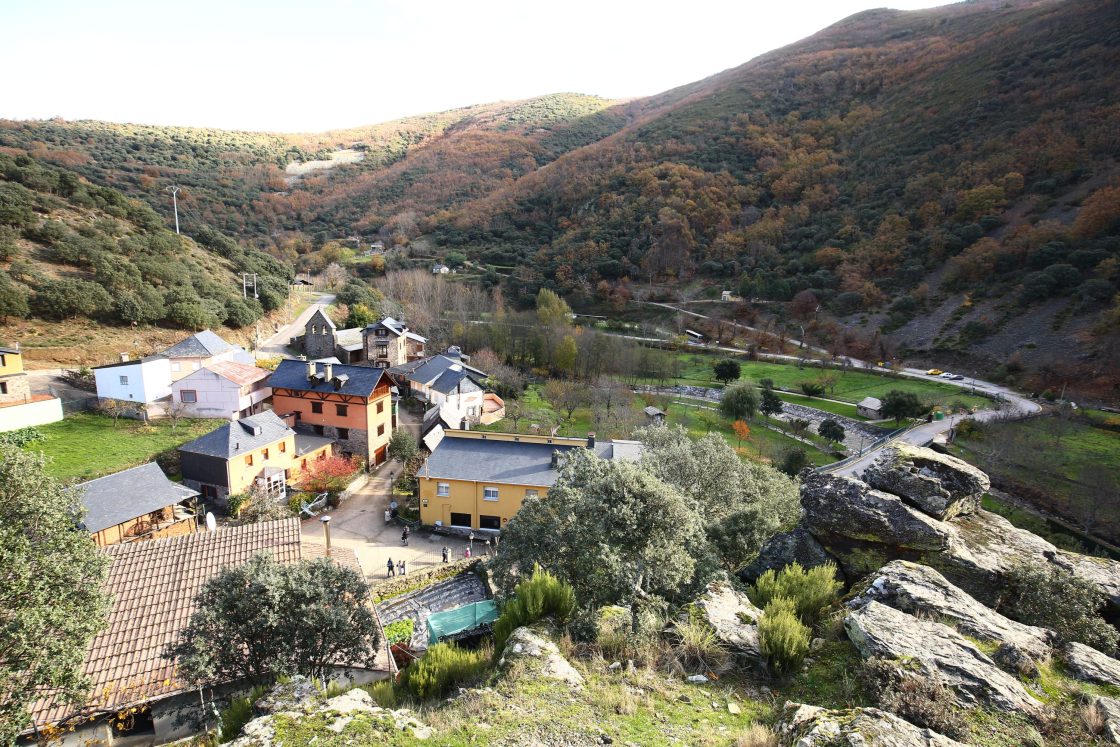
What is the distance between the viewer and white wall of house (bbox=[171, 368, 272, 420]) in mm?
32188

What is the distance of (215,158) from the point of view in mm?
109062

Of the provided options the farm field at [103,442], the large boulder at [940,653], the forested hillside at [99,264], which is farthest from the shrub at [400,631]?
the forested hillside at [99,264]

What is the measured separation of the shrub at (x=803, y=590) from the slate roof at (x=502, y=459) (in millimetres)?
17797

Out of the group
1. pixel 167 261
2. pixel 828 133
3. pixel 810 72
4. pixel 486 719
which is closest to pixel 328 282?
pixel 167 261

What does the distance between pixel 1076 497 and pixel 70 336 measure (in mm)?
67675

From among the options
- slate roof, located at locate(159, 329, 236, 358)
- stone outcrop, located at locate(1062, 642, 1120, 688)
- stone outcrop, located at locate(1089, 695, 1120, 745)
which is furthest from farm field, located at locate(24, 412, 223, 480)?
stone outcrop, located at locate(1062, 642, 1120, 688)

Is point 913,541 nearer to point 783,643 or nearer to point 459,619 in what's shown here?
point 783,643

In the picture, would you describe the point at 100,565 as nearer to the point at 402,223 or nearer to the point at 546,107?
the point at 402,223

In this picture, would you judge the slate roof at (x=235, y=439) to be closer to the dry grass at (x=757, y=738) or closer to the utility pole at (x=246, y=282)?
the dry grass at (x=757, y=738)

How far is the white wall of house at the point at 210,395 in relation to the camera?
106ft

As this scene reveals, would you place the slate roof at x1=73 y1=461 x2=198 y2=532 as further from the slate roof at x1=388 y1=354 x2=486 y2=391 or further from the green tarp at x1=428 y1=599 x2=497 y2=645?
the slate roof at x1=388 y1=354 x2=486 y2=391

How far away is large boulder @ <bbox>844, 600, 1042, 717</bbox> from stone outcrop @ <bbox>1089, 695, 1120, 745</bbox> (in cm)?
49

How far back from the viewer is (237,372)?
33.9 m

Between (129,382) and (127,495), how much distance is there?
1275 cm
